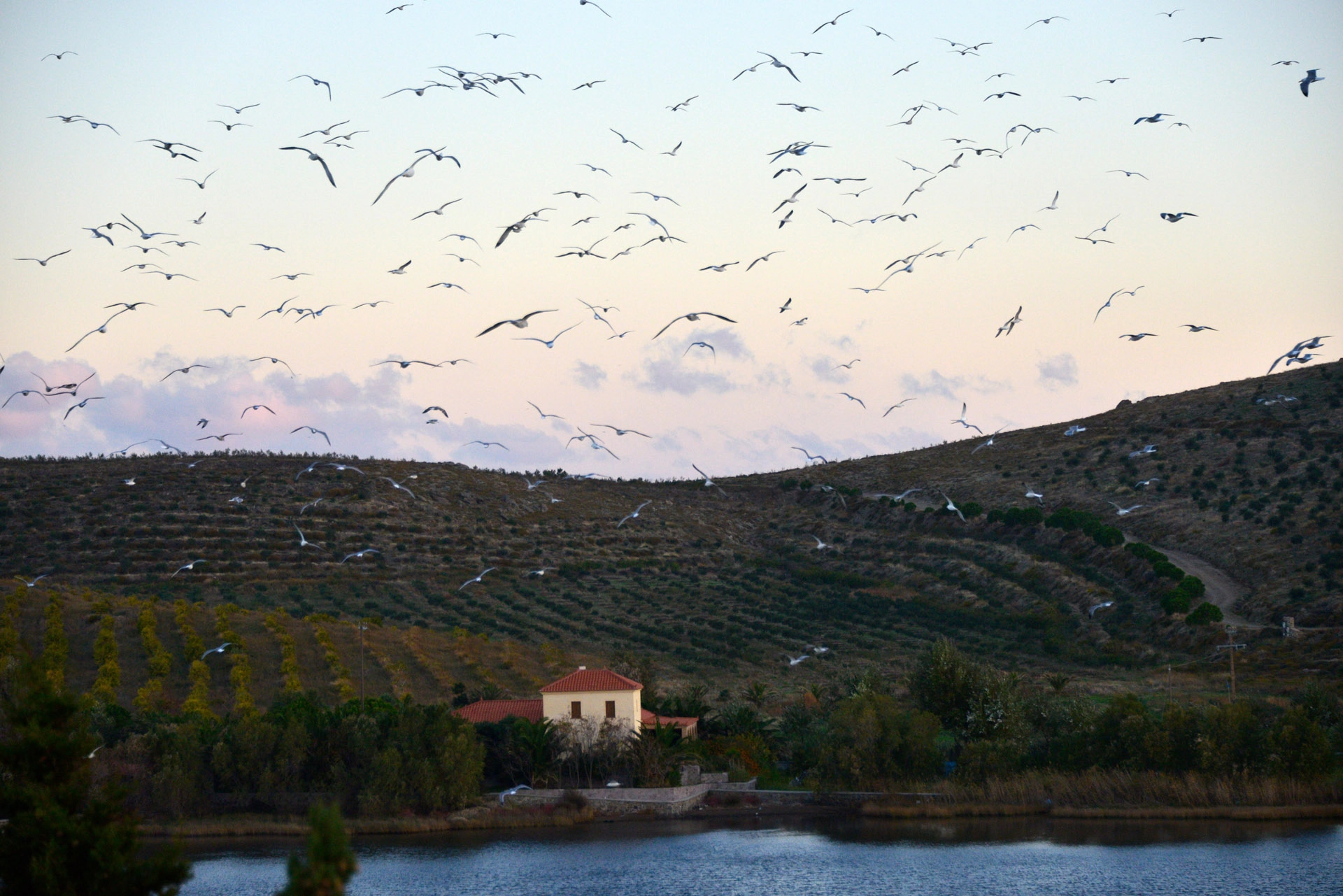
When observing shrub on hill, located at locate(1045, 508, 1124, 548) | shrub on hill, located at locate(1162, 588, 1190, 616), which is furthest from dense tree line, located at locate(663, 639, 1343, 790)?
shrub on hill, located at locate(1045, 508, 1124, 548)

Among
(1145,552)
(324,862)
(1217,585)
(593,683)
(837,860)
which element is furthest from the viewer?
(1145,552)

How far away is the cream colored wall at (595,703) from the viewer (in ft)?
163

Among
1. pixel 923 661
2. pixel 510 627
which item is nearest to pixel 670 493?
pixel 510 627

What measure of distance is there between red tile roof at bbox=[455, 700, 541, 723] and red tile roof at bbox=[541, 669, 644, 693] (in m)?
1.44

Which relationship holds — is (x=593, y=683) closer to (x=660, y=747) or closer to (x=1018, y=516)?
(x=660, y=747)

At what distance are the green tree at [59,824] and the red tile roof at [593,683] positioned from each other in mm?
29529

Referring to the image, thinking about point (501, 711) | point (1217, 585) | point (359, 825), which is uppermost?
point (1217, 585)

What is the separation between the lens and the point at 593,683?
50062 mm

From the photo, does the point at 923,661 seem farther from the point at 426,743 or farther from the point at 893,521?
the point at 893,521

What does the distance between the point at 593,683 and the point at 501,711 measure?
4533 mm

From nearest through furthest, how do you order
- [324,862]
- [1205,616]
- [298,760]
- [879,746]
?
[324,862] → [298,760] → [879,746] → [1205,616]

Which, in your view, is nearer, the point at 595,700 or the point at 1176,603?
the point at 595,700

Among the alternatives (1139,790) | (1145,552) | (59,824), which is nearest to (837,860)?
(1139,790)

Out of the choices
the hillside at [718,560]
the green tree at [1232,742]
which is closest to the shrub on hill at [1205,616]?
the hillside at [718,560]
